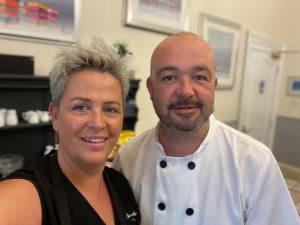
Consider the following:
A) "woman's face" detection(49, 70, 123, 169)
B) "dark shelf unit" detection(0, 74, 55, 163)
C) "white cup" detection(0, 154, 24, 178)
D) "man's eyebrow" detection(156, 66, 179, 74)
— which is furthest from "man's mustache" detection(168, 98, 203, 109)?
"white cup" detection(0, 154, 24, 178)

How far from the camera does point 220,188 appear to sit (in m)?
1.01

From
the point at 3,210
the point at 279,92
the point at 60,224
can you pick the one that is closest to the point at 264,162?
the point at 60,224

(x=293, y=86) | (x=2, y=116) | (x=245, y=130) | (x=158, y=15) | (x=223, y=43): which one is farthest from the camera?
(x=293, y=86)

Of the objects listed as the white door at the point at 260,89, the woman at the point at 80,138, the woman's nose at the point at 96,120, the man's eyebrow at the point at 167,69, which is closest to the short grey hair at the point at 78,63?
the woman at the point at 80,138

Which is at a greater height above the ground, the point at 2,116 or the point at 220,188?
the point at 2,116

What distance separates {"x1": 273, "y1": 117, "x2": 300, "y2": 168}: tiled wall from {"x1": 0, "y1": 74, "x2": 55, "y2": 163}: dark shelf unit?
382 centimetres

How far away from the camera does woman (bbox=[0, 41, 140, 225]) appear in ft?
2.39

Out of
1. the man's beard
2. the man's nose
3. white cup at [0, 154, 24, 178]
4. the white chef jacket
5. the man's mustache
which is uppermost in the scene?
the man's nose

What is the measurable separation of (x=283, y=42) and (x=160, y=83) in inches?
162

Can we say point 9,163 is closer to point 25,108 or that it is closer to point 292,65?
point 25,108

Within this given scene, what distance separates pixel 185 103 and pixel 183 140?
15 centimetres

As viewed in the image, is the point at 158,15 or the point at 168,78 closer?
the point at 168,78

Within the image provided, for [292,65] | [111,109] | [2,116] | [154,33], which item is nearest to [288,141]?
[292,65]

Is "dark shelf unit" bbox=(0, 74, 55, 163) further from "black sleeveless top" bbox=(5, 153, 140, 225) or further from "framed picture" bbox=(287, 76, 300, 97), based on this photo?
"framed picture" bbox=(287, 76, 300, 97)
